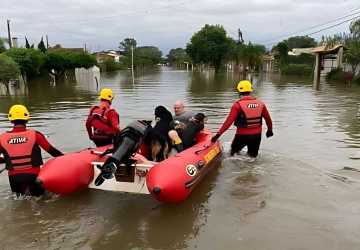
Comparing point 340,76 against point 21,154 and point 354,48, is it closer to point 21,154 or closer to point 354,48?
point 354,48

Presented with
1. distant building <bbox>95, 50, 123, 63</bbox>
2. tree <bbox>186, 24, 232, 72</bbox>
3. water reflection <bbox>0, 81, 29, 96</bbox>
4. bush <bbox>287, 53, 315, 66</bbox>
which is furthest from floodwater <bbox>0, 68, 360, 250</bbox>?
distant building <bbox>95, 50, 123, 63</bbox>

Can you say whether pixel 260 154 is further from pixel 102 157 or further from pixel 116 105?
pixel 116 105

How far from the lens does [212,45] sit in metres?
71.3

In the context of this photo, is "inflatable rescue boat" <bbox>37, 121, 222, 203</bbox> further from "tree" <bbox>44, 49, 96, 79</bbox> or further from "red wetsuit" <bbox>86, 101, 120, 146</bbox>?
"tree" <bbox>44, 49, 96, 79</bbox>

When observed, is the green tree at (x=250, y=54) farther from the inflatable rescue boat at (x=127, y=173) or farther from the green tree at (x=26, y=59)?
the inflatable rescue boat at (x=127, y=173)

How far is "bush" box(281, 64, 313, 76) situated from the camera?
171 ft

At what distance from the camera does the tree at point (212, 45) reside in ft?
233

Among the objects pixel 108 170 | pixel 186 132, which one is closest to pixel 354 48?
pixel 186 132

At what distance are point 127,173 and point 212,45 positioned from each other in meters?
67.8

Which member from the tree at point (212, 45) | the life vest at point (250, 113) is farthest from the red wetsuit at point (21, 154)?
the tree at point (212, 45)

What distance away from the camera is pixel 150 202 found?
568cm

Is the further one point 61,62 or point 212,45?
point 212,45

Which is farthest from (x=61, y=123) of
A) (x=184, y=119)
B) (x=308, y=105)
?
(x=308, y=105)

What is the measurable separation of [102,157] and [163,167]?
1.24m
